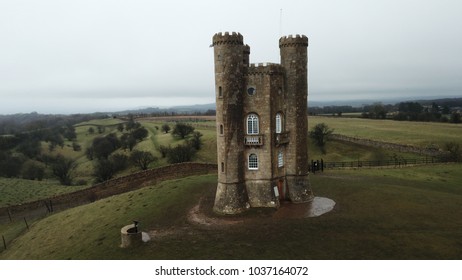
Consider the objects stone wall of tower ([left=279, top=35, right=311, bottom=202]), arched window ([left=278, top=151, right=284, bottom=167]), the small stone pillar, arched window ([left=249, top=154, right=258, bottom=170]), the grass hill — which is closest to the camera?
the grass hill

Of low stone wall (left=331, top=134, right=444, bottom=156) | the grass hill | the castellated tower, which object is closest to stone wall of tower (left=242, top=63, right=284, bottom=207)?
the castellated tower

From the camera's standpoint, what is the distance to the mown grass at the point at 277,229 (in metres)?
20.1

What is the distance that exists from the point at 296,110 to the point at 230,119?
627cm

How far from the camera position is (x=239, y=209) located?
91.4 feet

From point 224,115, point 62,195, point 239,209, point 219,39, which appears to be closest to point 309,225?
point 239,209

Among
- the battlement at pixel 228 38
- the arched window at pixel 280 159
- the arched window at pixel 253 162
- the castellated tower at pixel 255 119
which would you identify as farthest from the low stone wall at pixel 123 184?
the battlement at pixel 228 38

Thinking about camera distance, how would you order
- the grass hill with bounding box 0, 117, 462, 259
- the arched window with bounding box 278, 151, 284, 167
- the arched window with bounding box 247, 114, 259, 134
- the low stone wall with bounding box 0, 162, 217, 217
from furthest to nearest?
the low stone wall with bounding box 0, 162, 217, 217 < the arched window with bounding box 278, 151, 284, 167 < the arched window with bounding box 247, 114, 259, 134 < the grass hill with bounding box 0, 117, 462, 259

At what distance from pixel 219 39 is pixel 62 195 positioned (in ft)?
108

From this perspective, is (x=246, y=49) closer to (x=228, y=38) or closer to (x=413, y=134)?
(x=228, y=38)

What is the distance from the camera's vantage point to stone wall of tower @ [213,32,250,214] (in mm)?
27219

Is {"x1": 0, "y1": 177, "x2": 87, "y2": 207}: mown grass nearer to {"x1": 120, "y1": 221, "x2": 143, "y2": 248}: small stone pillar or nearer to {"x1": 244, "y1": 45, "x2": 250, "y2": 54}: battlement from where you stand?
{"x1": 120, "y1": 221, "x2": 143, "y2": 248}: small stone pillar

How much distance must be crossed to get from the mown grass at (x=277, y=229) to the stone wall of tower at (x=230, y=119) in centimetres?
223

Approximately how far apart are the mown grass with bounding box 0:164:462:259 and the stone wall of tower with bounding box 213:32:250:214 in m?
2.23

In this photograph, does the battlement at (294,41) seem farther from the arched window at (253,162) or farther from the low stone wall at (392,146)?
the low stone wall at (392,146)
